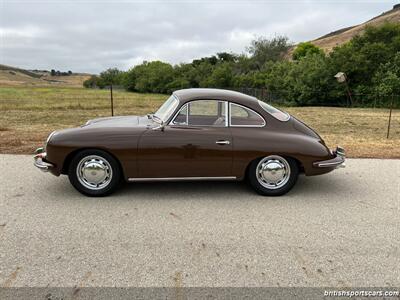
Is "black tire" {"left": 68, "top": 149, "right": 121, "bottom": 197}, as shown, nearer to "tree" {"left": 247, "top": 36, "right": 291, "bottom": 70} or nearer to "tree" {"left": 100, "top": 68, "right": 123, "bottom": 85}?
"tree" {"left": 247, "top": 36, "right": 291, "bottom": 70}

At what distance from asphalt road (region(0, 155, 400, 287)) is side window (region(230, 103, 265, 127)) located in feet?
3.03

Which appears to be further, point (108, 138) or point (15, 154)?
point (15, 154)

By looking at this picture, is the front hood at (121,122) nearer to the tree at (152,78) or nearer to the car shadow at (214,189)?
the car shadow at (214,189)

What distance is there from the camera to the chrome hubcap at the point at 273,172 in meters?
4.59

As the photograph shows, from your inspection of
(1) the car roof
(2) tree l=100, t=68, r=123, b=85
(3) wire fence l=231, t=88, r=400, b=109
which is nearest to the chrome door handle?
(1) the car roof

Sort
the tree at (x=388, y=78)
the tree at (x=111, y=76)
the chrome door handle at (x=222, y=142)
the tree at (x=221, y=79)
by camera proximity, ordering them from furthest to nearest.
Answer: the tree at (x=111, y=76)
the tree at (x=221, y=79)
the tree at (x=388, y=78)
the chrome door handle at (x=222, y=142)

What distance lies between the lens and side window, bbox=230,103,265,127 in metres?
4.66

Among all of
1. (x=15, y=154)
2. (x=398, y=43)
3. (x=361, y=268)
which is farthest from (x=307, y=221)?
(x=398, y=43)

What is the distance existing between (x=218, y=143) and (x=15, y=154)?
171 inches

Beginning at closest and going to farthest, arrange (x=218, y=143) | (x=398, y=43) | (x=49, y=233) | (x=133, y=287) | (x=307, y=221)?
(x=133, y=287) < (x=49, y=233) < (x=307, y=221) < (x=218, y=143) < (x=398, y=43)

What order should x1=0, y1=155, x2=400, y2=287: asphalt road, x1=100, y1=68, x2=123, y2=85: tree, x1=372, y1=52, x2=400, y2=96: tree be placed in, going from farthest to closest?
1. x1=100, y1=68, x2=123, y2=85: tree
2. x1=372, y1=52, x2=400, y2=96: tree
3. x1=0, y1=155, x2=400, y2=287: asphalt road

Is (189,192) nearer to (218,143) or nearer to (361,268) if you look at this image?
(218,143)

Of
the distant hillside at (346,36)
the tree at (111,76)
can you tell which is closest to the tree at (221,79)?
the distant hillside at (346,36)

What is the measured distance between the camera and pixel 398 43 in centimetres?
3200
